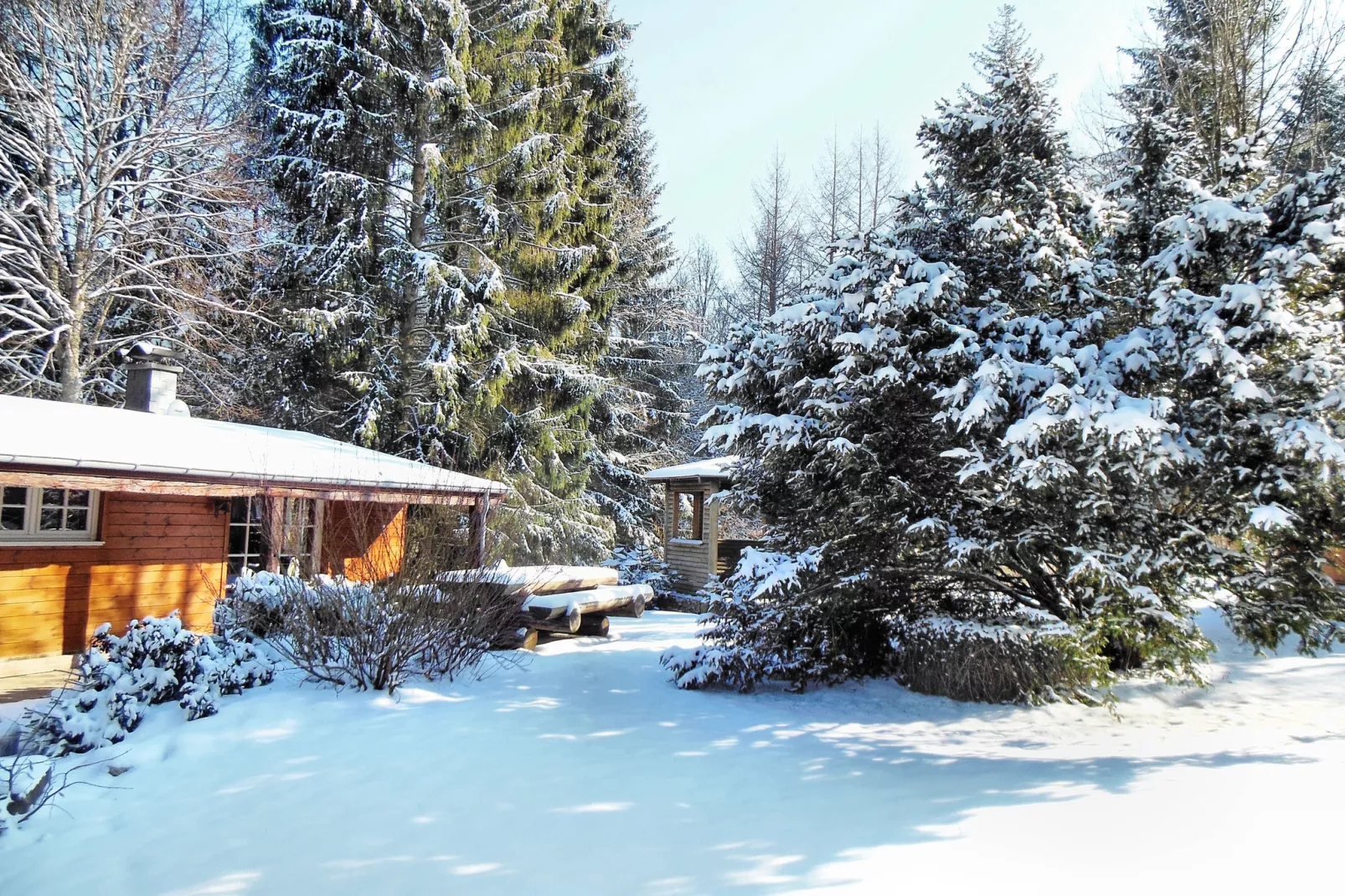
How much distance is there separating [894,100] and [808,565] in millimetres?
8844

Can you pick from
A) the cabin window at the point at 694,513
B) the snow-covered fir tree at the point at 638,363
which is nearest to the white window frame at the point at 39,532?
the snow-covered fir tree at the point at 638,363

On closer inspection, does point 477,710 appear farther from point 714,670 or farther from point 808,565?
point 808,565

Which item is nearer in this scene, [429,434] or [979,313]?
[979,313]

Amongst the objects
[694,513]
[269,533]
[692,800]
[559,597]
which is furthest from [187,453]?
[694,513]

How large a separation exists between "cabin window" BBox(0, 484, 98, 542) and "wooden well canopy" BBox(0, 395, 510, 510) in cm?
67

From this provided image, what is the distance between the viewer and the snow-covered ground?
3.39m

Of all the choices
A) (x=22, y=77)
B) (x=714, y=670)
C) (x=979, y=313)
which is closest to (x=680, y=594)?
(x=714, y=670)

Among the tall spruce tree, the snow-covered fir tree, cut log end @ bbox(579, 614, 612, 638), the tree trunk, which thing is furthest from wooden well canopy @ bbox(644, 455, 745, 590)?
the tree trunk

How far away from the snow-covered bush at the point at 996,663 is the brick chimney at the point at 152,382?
34.0ft

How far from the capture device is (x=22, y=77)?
1090 cm

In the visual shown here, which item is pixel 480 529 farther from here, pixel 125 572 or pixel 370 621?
pixel 125 572

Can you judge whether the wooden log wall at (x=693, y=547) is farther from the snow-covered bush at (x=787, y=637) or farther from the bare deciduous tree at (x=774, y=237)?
the bare deciduous tree at (x=774, y=237)

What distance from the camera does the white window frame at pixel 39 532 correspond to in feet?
23.1

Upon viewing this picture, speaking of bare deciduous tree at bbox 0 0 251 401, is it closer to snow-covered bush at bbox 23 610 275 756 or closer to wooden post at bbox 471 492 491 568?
wooden post at bbox 471 492 491 568
